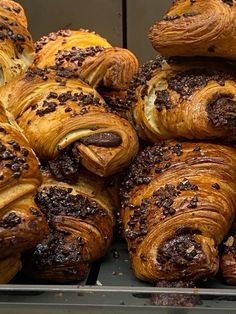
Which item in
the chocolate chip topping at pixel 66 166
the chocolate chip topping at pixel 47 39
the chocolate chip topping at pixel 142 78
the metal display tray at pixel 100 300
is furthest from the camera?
the chocolate chip topping at pixel 47 39

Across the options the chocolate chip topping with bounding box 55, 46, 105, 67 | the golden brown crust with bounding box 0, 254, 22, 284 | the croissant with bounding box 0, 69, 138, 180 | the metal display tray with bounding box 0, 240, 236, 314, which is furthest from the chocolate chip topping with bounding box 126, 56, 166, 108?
the metal display tray with bounding box 0, 240, 236, 314

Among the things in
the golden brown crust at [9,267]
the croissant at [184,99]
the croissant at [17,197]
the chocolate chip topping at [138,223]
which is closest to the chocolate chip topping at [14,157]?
the croissant at [17,197]

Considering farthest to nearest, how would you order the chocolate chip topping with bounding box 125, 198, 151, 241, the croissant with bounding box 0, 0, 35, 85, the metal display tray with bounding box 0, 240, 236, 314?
1. the croissant with bounding box 0, 0, 35, 85
2. the chocolate chip topping with bounding box 125, 198, 151, 241
3. the metal display tray with bounding box 0, 240, 236, 314

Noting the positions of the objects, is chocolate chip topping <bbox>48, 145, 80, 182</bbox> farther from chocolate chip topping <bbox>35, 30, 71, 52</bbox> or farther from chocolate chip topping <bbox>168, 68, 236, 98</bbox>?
chocolate chip topping <bbox>35, 30, 71, 52</bbox>

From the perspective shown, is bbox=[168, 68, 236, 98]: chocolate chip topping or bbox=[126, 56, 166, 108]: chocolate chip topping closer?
bbox=[168, 68, 236, 98]: chocolate chip topping

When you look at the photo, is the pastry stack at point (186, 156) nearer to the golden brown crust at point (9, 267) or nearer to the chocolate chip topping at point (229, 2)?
the chocolate chip topping at point (229, 2)

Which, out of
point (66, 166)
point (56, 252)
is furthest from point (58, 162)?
point (56, 252)
